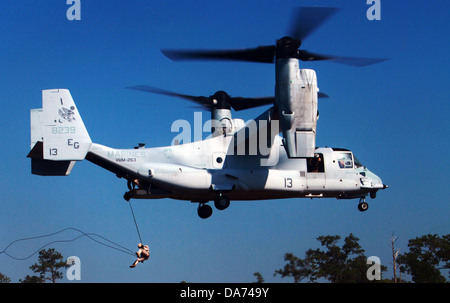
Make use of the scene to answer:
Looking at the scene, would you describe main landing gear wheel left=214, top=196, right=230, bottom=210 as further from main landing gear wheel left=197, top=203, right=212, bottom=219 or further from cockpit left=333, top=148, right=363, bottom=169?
cockpit left=333, top=148, right=363, bottom=169

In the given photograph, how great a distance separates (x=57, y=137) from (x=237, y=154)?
7050 mm

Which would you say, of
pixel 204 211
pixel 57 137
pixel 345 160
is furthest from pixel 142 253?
pixel 345 160

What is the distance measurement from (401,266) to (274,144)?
28.1 ft

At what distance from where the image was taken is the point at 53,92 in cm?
2572

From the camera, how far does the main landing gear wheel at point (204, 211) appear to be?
29.8 meters

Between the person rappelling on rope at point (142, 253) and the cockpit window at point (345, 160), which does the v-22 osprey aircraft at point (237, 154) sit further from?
the person rappelling on rope at point (142, 253)

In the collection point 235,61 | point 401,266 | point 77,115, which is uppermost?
point 235,61

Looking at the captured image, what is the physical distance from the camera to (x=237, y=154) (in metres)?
27.8

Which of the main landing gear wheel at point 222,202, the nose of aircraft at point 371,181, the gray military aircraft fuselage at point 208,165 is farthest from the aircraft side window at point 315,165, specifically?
the main landing gear wheel at point 222,202

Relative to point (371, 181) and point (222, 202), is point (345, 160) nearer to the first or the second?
point (371, 181)
